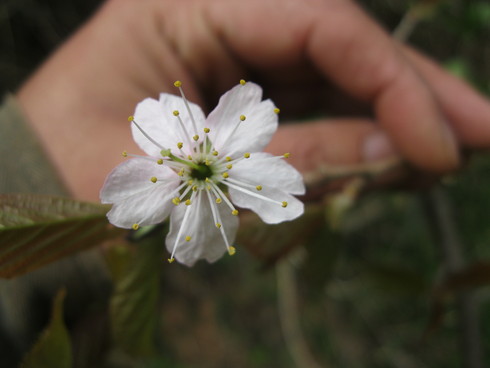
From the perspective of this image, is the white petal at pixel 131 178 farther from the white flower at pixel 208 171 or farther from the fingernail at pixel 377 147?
the fingernail at pixel 377 147

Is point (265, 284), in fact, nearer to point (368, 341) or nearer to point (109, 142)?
point (368, 341)

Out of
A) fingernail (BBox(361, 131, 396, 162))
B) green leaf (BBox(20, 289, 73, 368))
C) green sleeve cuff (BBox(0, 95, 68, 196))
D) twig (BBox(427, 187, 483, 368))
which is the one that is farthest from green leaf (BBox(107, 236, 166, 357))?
twig (BBox(427, 187, 483, 368))

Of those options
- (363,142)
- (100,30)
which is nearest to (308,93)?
(363,142)

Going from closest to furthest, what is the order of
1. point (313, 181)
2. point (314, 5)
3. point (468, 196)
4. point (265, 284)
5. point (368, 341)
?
point (313, 181) → point (314, 5) → point (468, 196) → point (368, 341) → point (265, 284)

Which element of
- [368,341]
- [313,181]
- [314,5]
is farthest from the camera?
[368,341]

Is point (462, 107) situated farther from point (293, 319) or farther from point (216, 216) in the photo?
point (216, 216)

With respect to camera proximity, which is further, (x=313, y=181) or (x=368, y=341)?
(x=368, y=341)

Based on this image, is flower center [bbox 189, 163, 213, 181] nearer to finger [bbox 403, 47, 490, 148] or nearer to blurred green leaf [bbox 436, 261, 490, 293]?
blurred green leaf [bbox 436, 261, 490, 293]

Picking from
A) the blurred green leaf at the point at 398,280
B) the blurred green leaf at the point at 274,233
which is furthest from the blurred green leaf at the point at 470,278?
the blurred green leaf at the point at 274,233
